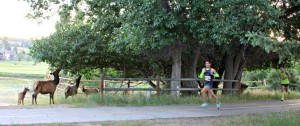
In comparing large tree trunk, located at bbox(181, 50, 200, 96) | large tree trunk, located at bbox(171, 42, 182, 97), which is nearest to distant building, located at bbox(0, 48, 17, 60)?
large tree trunk, located at bbox(181, 50, 200, 96)

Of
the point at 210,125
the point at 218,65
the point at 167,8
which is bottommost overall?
the point at 210,125

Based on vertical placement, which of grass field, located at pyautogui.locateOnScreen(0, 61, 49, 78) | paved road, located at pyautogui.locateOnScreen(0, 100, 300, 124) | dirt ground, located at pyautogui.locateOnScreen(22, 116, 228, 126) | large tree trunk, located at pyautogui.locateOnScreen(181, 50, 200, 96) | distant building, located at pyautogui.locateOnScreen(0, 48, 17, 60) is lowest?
dirt ground, located at pyautogui.locateOnScreen(22, 116, 228, 126)

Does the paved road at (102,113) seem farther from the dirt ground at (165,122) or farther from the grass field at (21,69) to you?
the grass field at (21,69)

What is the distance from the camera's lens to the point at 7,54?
236ft

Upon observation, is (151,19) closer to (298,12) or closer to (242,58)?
(298,12)

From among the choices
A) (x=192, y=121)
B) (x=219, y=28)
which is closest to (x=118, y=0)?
(x=219, y=28)

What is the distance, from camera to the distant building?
69975 mm

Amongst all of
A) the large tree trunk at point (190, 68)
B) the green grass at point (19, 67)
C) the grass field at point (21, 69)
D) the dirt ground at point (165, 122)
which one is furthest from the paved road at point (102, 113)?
the green grass at point (19, 67)

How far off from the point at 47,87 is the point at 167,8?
22.7 ft

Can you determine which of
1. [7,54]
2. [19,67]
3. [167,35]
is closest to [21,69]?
[19,67]

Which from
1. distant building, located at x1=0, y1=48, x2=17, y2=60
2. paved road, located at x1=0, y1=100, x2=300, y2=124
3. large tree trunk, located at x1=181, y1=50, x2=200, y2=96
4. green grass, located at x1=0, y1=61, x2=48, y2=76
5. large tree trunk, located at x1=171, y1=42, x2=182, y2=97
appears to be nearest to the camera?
paved road, located at x1=0, y1=100, x2=300, y2=124

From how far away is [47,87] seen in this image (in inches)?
717

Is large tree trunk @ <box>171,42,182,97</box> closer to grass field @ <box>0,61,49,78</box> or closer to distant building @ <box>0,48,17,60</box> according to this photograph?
grass field @ <box>0,61,49,78</box>

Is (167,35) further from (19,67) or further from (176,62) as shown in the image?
(19,67)
